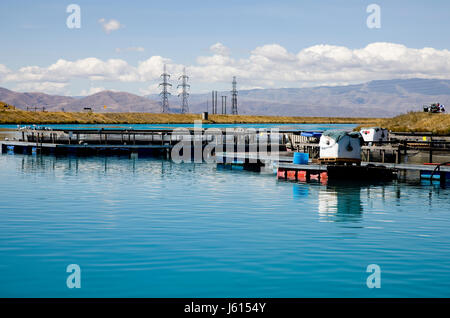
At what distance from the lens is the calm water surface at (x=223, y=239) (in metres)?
14.8

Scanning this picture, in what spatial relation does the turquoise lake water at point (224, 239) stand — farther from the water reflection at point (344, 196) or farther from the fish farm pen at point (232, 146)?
the fish farm pen at point (232, 146)

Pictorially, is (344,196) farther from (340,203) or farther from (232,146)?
(232,146)

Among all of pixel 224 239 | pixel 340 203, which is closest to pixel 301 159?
pixel 340 203

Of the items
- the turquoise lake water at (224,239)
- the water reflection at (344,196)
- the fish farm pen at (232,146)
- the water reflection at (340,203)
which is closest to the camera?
the turquoise lake water at (224,239)

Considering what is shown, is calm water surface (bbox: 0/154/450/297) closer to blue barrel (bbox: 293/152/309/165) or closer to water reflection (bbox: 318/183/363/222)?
water reflection (bbox: 318/183/363/222)

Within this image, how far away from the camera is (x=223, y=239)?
792 inches

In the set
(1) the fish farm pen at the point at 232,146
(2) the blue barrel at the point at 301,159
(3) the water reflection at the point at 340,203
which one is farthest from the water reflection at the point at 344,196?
(1) the fish farm pen at the point at 232,146

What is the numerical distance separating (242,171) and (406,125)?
5842 centimetres

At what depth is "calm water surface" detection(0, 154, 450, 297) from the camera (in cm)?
1477

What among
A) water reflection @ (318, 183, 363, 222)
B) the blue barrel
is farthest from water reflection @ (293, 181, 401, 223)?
the blue barrel

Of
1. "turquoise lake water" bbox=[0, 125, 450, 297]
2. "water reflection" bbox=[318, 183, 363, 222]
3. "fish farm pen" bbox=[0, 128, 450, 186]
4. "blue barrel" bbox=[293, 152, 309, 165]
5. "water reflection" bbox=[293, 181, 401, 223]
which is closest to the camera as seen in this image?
"turquoise lake water" bbox=[0, 125, 450, 297]

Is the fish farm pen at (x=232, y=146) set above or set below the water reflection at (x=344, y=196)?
above

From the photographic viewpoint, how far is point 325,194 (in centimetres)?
3397
